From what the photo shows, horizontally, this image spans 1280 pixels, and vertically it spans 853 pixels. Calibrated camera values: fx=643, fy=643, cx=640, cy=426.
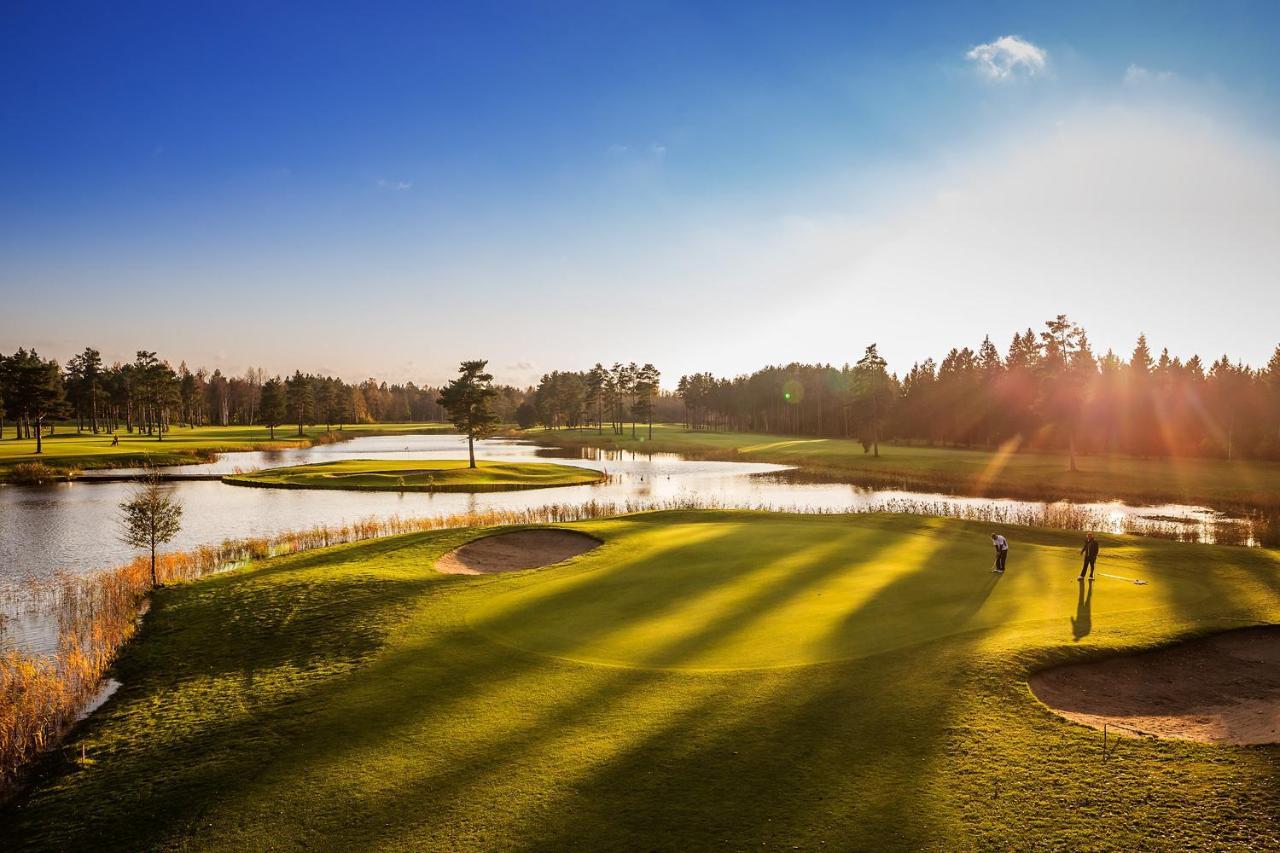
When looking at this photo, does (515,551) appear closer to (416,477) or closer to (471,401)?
(416,477)

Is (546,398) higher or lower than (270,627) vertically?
higher

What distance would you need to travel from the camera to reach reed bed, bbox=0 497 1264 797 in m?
13.4

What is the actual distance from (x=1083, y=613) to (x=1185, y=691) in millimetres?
3770

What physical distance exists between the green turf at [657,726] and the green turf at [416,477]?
39.0 meters

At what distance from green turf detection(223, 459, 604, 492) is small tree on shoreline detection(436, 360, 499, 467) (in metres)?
4.85

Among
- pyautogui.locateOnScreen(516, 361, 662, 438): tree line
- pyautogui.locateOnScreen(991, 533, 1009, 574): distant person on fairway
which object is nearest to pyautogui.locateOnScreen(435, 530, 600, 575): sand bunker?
pyautogui.locateOnScreen(991, 533, 1009, 574): distant person on fairway

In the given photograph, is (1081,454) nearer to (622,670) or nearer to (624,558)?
(624,558)

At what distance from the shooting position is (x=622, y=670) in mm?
13688

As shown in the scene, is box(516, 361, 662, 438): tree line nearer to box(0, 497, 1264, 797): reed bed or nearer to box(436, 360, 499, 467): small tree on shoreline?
box(436, 360, 499, 467): small tree on shoreline

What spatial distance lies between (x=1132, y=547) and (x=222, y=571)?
3722cm

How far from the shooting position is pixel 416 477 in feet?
209

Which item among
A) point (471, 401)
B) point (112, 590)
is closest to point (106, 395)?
point (471, 401)

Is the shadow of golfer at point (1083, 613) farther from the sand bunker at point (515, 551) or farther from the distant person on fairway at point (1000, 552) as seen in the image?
the sand bunker at point (515, 551)

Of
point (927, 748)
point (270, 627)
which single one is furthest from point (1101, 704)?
point (270, 627)
